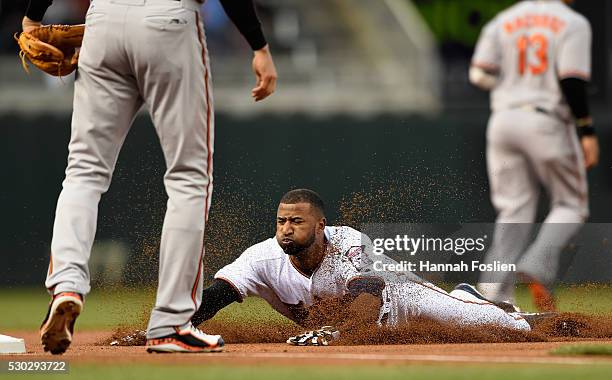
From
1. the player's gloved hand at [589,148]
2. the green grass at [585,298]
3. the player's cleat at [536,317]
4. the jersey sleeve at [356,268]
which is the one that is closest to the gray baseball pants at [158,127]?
the jersey sleeve at [356,268]

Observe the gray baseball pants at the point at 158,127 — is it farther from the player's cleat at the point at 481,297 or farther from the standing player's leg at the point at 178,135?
the player's cleat at the point at 481,297

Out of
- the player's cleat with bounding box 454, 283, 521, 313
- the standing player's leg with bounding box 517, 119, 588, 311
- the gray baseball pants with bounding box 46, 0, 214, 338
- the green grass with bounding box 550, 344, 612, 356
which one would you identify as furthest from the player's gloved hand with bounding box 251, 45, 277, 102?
the standing player's leg with bounding box 517, 119, 588, 311

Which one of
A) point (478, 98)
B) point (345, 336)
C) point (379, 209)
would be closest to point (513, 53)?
point (379, 209)

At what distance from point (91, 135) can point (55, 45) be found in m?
0.47

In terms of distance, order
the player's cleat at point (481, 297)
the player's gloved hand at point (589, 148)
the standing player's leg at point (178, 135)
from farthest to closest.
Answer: the player's gloved hand at point (589, 148), the player's cleat at point (481, 297), the standing player's leg at point (178, 135)

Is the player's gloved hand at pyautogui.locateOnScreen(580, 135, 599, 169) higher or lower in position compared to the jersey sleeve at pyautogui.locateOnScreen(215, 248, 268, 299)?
higher

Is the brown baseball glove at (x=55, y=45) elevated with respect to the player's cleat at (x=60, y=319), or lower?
elevated

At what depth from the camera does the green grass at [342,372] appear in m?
3.84

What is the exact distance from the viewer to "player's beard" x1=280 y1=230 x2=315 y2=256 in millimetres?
5594

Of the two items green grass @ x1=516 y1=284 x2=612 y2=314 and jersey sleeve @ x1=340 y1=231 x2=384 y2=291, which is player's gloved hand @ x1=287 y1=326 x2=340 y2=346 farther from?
green grass @ x1=516 y1=284 x2=612 y2=314

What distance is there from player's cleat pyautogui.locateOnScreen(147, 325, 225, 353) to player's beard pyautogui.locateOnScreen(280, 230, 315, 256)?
0.96m

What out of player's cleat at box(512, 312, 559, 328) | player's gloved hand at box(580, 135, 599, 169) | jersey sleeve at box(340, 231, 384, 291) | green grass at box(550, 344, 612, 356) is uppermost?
player's gloved hand at box(580, 135, 599, 169)

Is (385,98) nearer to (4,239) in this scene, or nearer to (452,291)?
(4,239)

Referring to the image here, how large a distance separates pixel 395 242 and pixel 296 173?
21.5ft
